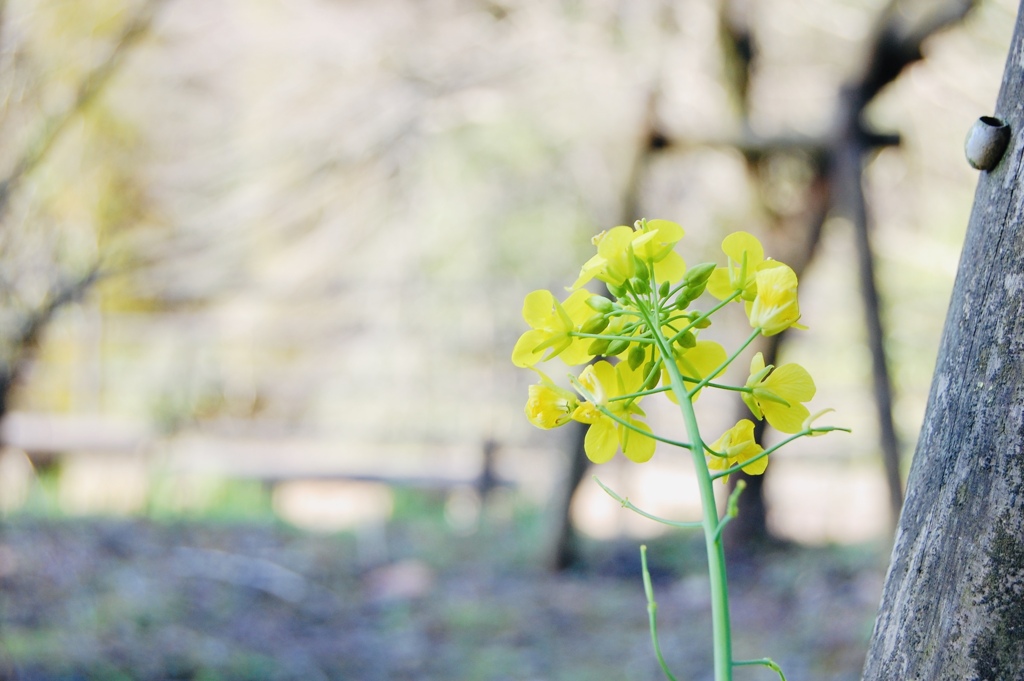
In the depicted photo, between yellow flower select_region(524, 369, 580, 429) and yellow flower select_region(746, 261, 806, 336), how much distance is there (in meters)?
0.13

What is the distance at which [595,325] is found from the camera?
60 cm

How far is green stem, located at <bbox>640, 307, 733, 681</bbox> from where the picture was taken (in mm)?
497

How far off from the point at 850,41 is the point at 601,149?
1.83 metres

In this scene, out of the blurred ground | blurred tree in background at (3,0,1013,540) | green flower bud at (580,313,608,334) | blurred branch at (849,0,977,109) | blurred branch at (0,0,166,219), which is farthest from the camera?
blurred tree in background at (3,0,1013,540)

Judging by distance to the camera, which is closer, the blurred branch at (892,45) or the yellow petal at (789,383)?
the yellow petal at (789,383)

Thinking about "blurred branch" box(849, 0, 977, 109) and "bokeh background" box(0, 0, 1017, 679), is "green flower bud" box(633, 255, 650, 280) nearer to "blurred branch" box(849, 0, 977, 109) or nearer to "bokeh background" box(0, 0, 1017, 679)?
"bokeh background" box(0, 0, 1017, 679)

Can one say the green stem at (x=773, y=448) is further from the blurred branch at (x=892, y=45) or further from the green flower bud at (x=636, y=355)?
the blurred branch at (x=892, y=45)

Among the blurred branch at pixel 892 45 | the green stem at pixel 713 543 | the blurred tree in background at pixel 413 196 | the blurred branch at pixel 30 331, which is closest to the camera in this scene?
the green stem at pixel 713 543

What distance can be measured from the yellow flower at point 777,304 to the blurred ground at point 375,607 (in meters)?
2.67

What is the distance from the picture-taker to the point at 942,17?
123 inches

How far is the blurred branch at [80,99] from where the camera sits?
96.7 inches

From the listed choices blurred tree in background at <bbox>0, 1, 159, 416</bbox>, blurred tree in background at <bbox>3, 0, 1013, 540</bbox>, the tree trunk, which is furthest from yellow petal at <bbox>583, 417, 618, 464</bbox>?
blurred tree in background at <bbox>3, 0, 1013, 540</bbox>

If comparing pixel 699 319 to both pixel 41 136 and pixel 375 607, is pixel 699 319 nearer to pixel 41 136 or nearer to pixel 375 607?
pixel 41 136

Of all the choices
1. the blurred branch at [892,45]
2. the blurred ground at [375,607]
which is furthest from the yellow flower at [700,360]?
the blurred branch at [892,45]
